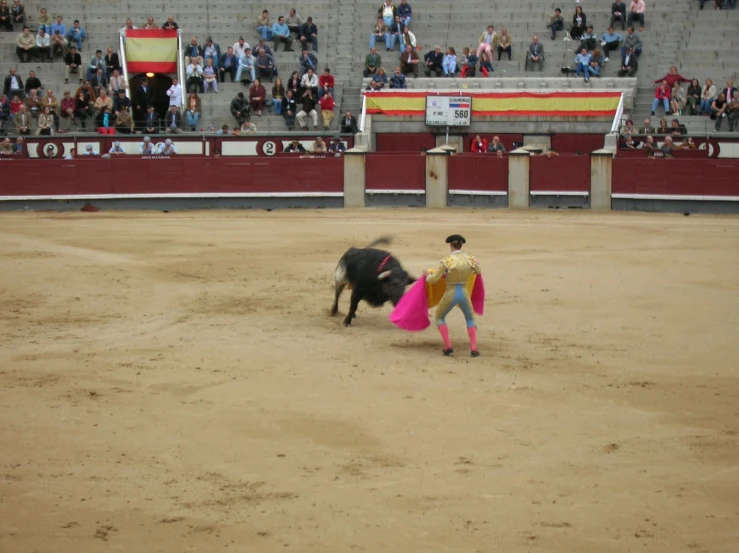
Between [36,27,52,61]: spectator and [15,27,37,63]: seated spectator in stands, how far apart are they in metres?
0.12

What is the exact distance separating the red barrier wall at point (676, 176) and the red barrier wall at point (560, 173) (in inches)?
24.3

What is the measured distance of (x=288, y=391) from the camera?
8.73 metres

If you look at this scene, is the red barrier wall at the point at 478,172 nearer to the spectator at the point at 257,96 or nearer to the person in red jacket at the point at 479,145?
the person in red jacket at the point at 479,145

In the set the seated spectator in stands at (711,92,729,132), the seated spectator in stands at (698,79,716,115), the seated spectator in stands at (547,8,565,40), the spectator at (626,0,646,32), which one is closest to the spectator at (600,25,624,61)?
the spectator at (626,0,646,32)

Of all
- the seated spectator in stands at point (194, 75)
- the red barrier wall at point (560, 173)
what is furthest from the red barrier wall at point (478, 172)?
the seated spectator in stands at point (194, 75)

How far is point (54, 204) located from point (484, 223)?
30.9 ft

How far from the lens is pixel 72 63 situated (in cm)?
2780

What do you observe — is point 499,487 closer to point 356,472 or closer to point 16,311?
point 356,472

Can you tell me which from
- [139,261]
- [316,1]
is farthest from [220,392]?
[316,1]

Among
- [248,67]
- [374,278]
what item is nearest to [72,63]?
[248,67]

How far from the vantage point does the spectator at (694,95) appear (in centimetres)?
2520

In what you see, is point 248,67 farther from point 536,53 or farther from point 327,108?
point 536,53

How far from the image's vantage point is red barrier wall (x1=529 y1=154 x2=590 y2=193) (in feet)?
77.4

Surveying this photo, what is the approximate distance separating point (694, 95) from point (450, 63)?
577 centimetres
